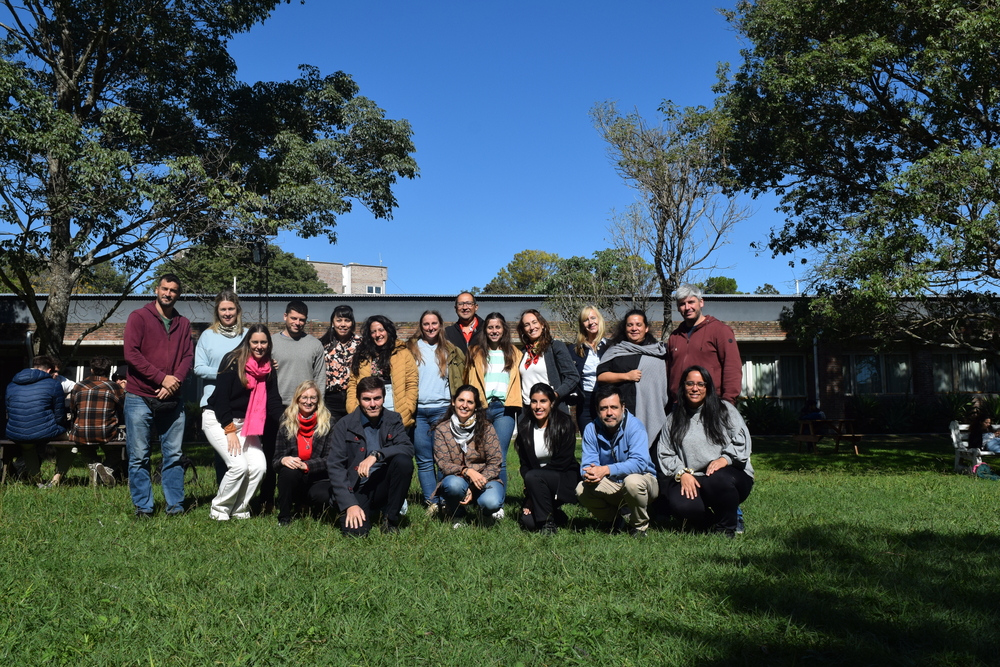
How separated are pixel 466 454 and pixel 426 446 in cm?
64

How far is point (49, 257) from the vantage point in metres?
12.8

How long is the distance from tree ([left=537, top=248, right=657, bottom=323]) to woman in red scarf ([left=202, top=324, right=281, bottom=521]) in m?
14.6

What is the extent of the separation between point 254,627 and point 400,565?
1.23 m

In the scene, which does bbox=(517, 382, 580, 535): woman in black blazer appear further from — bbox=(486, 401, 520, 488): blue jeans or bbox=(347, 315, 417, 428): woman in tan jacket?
bbox=(347, 315, 417, 428): woman in tan jacket

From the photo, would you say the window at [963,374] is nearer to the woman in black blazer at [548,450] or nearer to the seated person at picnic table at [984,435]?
the seated person at picnic table at [984,435]

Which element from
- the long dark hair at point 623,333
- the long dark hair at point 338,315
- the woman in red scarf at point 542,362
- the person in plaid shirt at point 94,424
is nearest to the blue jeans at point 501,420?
the woman in red scarf at point 542,362

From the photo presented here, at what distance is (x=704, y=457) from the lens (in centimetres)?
612

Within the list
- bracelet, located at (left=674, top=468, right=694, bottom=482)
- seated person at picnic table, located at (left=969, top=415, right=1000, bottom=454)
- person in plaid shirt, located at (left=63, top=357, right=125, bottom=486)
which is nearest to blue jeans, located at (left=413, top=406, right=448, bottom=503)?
bracelet, located at (left=674, top=468, right=694, bottom=482)

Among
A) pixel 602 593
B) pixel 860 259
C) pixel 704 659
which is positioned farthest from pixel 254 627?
pixel 860 259

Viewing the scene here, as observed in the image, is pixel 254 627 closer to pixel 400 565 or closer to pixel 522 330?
pixel 400 565

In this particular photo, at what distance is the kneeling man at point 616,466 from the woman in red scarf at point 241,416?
270cm

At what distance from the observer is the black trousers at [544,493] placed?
603 centimetres

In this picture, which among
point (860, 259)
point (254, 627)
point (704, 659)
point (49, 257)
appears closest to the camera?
point (704, 659)

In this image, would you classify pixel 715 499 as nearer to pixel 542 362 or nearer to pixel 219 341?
pixel 542 362
